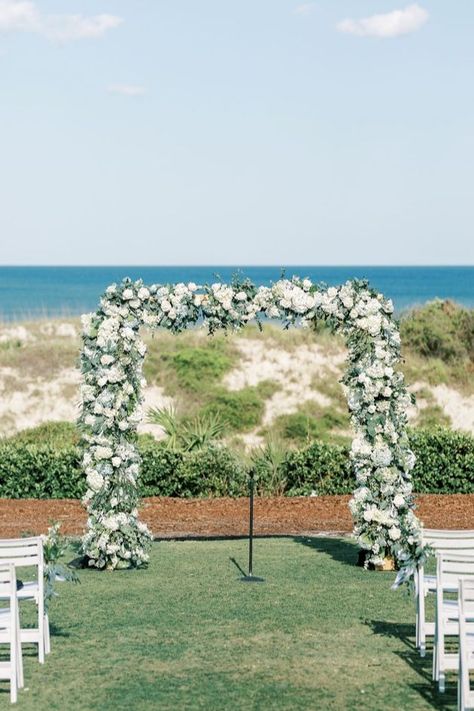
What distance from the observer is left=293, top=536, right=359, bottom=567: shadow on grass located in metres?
13.9

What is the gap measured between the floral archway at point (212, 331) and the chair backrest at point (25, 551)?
3.79m

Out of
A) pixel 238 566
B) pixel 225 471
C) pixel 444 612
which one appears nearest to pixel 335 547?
pixel 238 566

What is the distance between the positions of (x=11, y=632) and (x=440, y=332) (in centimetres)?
2791

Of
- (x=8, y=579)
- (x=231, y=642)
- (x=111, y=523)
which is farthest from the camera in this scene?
(x=111, y=523)

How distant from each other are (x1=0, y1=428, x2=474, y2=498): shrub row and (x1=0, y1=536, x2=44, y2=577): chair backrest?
31.6 ft

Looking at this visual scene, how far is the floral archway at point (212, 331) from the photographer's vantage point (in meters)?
12.9

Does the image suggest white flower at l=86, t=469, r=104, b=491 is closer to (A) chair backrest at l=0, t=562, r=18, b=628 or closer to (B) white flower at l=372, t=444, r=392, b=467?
(B) white flower at l=372, t=444, r=392, b=467

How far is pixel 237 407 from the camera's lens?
29.7m

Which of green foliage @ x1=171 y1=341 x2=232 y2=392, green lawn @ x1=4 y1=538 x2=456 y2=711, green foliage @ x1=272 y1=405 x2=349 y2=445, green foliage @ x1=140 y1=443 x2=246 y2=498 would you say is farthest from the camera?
green foliage @ x1=171 y1=341 x2=232 y2=392

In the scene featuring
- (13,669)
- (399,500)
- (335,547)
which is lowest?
(335,547)

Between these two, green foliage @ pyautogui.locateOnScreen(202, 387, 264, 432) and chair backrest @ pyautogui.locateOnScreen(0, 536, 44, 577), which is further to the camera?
green foliage @ pyautogui.locateOnScreen(202, 387, 264, 432)

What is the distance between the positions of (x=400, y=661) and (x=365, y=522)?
400 centimetres

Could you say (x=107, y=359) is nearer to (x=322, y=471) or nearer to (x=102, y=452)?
(x=102, y=452)

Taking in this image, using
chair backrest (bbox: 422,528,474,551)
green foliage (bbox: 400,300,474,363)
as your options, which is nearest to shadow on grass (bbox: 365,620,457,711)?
chair backrest (bbox: 422,528,474,551)
